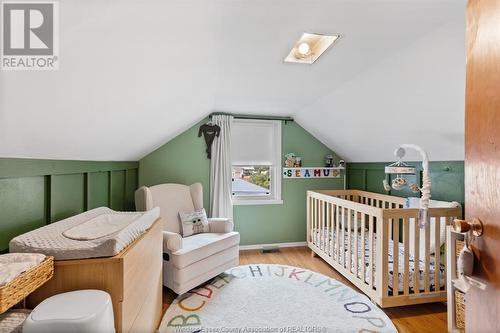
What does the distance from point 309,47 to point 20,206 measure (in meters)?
2.07

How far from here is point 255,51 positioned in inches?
70.8

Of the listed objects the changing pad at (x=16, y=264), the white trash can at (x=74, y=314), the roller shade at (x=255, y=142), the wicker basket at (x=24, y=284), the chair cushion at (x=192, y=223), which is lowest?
the chair cushion at (x=192, y=223)

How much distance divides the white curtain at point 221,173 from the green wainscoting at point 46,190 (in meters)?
1.26

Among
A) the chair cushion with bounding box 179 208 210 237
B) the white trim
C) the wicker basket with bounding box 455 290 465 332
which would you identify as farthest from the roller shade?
the wicker basket with bounding box 455 290 465 332

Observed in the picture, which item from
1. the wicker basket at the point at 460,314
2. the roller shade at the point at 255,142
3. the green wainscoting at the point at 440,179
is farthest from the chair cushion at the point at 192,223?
the green wainscoting at the point at 440,179

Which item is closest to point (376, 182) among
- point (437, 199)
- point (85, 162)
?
point (437, 199)

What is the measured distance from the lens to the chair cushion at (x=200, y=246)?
2.21 metres

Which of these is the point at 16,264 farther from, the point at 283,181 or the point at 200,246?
the point at 283,181

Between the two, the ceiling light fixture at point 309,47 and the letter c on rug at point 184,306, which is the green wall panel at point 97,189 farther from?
the ceiling light fixture at point 309,47

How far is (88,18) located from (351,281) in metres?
2.76

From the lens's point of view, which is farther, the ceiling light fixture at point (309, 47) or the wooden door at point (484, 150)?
the ceiling light fixture at point (309, 47)

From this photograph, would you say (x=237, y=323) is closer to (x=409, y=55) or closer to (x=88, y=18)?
(x=88, y=18)

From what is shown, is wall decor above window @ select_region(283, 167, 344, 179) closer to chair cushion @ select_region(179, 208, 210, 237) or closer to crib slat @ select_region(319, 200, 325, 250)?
crib slat @ select_region(319, 200, 325, 250)

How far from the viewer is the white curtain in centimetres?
341
